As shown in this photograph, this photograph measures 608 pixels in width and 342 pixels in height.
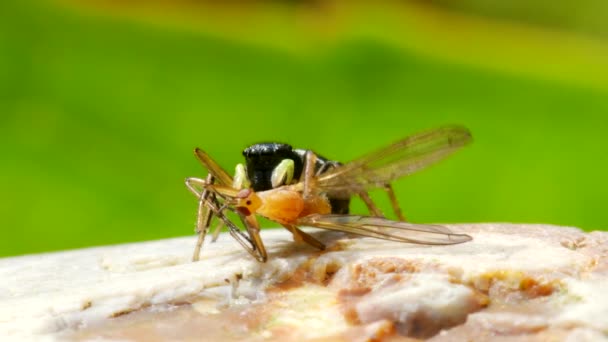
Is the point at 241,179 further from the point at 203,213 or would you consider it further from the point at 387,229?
the point at 387,229

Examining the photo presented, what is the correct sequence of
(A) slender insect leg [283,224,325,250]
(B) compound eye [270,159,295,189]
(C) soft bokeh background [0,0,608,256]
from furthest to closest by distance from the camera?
1. (C) soft bokeh background [0,0,608,256]
2. (B) compound eye [270,159,295,189]
3. (A) slender insect leg [283,224,325,250]

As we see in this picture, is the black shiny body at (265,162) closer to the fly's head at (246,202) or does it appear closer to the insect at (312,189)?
the insect at (312,189)

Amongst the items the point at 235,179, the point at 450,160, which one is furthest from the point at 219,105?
the point at 235,179

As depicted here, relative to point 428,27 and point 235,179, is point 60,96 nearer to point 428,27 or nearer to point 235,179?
point 428,27

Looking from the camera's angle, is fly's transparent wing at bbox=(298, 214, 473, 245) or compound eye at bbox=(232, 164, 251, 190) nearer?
fly's transparent wing at bbox=(298, 214, 473, 245)

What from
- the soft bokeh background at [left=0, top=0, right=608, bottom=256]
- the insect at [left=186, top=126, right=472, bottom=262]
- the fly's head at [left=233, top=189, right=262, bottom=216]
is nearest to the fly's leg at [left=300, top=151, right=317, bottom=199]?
the insect at [left=186, top=126, right=472, bottom=262]

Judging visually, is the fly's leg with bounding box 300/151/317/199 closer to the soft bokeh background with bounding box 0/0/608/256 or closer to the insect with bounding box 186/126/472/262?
the insect with bounding box 186/126/472/262
